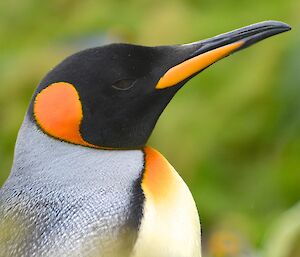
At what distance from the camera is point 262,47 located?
3152 mm

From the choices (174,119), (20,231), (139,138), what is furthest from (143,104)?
(174,119)

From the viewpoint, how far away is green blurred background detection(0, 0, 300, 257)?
10.1 feet

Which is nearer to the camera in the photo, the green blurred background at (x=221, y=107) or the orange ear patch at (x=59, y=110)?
the orange ear patch at (x=59, y=110)

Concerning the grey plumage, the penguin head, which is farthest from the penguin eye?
the grey plumage

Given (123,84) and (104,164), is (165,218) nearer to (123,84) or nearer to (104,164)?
(104,164)

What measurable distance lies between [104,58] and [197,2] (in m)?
1.72

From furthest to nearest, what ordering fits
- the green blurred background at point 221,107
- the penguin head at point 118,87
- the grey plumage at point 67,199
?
1. the green blurred background at point 221,107
2. the penguin head at point 118,87
3. the grey plumage at point 67,199

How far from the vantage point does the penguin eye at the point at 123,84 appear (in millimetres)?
1928

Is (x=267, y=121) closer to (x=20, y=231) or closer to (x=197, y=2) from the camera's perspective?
(x=197, y=2)

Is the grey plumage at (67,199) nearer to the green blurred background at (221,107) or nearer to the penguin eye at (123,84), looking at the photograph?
the penguin eye at (123,84)

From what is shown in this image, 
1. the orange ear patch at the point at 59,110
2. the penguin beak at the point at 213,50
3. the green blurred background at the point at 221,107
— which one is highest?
the penguin beak at the point at 213,50

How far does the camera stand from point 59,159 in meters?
1.88

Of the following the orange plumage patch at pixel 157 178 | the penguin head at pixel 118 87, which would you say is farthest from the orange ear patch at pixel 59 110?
the orange plumage patch at pixel 157 178

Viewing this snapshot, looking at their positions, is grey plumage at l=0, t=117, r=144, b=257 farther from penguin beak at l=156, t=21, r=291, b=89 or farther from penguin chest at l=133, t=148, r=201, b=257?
penguin beak at l=156, t=21, r=291, b=89
